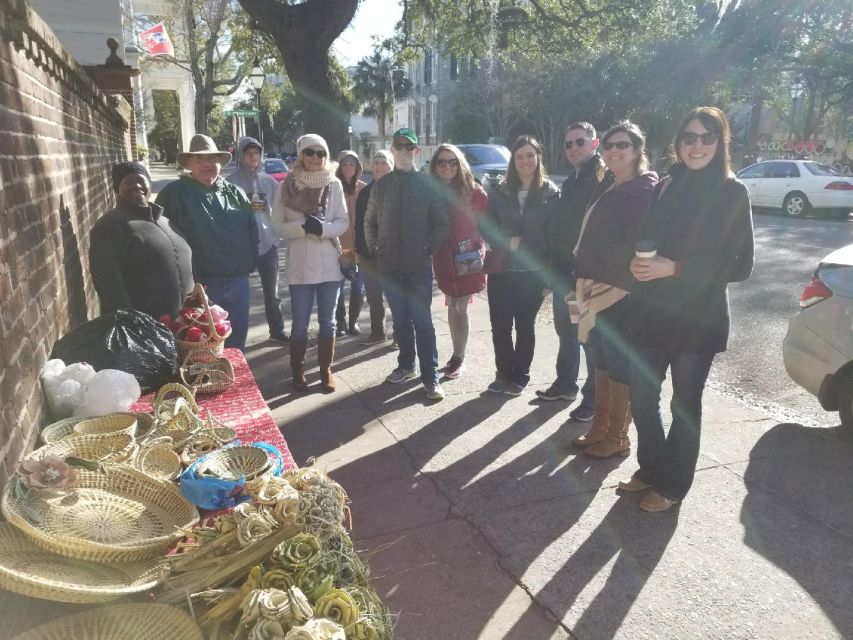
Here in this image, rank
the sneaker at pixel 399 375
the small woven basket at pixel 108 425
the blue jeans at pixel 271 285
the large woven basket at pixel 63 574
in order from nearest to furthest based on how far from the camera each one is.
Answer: the large woven basket at pixel 63 574 < the small woven basket at pixel 108 425 < the sneaker at pixel 399 375 < the blue jeans at pixel 271 285

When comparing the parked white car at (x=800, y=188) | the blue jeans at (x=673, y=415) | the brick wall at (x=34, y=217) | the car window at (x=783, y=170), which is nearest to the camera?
the brick wall at (x=34, y=217)

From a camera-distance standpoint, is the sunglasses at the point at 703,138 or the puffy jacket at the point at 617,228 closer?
the sunglasses at the point at 703,138

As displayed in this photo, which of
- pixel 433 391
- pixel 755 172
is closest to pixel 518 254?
pixel 433 391

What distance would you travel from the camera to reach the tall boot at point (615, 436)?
12.6ft

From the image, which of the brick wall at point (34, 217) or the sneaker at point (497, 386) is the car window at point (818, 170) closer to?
the sneaker at point (497, 386)

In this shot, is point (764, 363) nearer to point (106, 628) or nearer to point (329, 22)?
point (106, 628)

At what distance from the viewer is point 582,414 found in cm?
449

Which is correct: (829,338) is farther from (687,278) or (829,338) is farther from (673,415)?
(687,278)

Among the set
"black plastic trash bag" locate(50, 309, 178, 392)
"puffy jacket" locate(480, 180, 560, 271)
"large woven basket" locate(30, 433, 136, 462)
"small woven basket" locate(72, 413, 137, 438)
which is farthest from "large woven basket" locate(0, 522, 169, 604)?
"puffy jacket" locate(480, 180, 560, 271)

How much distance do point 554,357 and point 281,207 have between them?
2.78m

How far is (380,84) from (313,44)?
54.0 m

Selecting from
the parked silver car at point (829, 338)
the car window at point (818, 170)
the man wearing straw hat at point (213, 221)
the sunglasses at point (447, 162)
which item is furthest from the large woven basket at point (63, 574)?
the car window at point (818, 170)

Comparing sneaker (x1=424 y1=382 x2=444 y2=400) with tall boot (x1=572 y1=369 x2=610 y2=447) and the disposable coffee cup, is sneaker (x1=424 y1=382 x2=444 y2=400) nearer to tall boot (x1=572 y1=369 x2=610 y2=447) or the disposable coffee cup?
tall boot (x1=572 y1=369 x2=610 y2=447)

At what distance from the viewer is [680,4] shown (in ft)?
41.4
